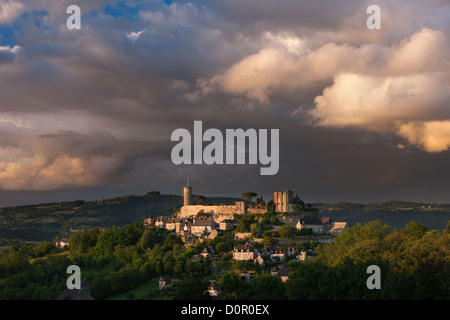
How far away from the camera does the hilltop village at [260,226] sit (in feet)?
341

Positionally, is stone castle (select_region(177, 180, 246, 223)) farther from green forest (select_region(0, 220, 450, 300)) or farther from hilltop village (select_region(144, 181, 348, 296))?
green forest (select_region(0, 220, 450, 300))

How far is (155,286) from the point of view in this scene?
299 feet

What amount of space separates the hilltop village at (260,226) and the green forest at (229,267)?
2.87 meters

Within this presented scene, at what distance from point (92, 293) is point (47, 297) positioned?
31.1ft

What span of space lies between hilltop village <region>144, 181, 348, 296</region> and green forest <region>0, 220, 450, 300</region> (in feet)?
9.42

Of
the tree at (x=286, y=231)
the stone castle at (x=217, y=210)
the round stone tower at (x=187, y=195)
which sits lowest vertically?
the tree at (x=286, y=231)

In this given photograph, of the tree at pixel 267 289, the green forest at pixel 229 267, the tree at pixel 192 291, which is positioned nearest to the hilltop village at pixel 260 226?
the green forest at pixel 229 267

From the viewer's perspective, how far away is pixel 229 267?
99.4 meters

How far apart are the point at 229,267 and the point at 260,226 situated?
2171cm

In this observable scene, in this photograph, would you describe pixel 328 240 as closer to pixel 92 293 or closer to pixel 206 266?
pixel 206 266

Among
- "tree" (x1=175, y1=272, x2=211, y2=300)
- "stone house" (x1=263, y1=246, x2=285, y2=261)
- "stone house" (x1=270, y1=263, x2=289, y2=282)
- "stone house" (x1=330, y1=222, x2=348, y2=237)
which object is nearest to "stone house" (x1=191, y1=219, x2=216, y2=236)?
"stone house" (x1=263, y1=246, x2=285, y2=261)

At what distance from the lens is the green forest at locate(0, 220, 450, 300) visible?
55.6 metres

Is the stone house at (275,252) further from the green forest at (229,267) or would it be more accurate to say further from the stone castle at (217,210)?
the stone castle at (217,210)
